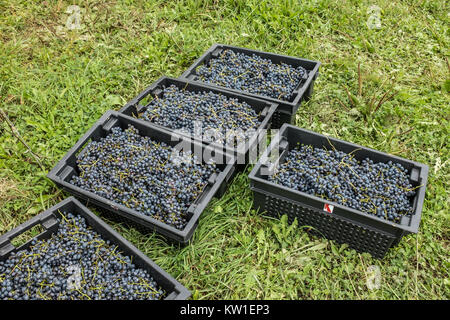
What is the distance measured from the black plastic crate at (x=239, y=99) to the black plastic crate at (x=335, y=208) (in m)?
0.21

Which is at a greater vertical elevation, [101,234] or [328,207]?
[328,207]

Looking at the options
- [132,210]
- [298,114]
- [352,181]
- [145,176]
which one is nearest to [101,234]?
[132,210]

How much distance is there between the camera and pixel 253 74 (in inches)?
151

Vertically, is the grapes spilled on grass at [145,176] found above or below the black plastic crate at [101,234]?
above

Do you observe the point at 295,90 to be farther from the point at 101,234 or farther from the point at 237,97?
the point at 101,234

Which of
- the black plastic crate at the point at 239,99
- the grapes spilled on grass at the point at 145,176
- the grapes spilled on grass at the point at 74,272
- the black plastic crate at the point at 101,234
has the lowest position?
the grapes spilled on grass at the point at 74,272

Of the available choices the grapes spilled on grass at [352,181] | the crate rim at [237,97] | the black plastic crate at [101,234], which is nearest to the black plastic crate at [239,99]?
the crate rim at [237,97]

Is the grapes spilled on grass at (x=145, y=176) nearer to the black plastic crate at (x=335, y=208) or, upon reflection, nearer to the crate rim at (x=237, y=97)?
the crate rim at (x=237, y=97)

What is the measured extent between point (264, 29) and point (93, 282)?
391cm

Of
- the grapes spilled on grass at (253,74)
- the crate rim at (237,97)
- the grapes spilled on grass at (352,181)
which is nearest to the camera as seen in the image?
the grapes spilled on grass at (352,181)

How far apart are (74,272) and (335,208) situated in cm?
188

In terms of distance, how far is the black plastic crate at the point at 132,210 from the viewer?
8.17 feet

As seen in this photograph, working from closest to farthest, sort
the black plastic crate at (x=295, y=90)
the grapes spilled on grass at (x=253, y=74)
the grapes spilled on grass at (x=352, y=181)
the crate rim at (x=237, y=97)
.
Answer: the grapes spilled on grass at (x=352, y=181) < the crate rim at (x=237, y=97) < the black plastic crate at (x=295, y=90) < the grapes spilled on grass at (x=253, y=74)
